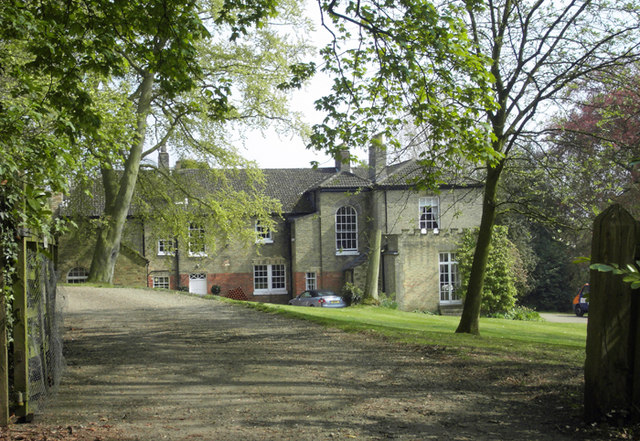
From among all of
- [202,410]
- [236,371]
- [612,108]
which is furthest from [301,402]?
[612,108]

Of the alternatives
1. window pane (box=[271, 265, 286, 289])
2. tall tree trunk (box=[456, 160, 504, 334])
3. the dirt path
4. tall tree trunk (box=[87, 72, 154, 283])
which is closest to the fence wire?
the dirt path

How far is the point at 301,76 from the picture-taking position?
1187 cm

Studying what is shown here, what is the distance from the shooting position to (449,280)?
34.8m

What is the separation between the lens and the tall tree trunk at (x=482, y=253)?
13227 millimetres

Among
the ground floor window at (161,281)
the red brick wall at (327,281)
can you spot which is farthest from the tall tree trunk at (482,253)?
the ground floor window at (161,281)

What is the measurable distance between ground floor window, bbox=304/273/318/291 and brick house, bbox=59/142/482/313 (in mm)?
64

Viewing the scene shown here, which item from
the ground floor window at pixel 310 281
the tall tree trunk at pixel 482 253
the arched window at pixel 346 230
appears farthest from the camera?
the arched window at pixel 346 230

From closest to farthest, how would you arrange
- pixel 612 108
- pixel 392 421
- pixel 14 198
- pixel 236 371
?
pixel 14 198
pixel 392 421
pixel 236 371
pixel 612 108

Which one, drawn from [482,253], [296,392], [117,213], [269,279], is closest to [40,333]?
[296,392]

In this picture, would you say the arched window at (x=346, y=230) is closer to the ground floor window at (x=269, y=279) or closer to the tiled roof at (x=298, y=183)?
the tiled roof at (x=298, y=183)

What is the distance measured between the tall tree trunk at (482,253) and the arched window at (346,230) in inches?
988

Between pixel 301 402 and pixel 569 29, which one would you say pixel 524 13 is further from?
pixel 301 402

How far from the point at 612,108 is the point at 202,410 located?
10.7 m

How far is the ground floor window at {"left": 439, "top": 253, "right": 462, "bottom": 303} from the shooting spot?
34719 mm
